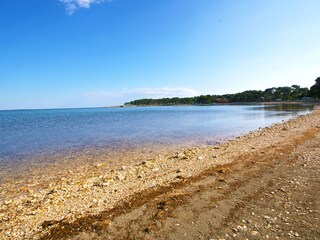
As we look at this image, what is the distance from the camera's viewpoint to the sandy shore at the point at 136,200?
17.3 ft

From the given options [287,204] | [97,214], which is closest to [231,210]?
[287,204]

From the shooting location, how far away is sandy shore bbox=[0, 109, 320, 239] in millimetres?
5285

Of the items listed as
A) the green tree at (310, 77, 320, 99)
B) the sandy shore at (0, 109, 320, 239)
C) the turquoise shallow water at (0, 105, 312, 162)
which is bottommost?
the turquoise shallow water at (0, 105, 312, 162)

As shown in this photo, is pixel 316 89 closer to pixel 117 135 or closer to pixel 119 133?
pixel 119 133

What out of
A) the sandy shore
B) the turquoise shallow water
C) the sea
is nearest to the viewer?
the sandy shore

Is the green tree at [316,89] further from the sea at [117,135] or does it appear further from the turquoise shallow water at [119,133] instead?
the sea at [117,135]

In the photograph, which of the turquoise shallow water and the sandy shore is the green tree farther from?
the sandy shore

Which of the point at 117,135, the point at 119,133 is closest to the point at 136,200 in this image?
the point at 117,135

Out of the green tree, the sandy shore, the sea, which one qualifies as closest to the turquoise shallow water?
the sea

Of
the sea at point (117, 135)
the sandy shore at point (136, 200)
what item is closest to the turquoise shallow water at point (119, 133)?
the sea at point (117, 135)

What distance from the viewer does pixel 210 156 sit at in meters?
13.0

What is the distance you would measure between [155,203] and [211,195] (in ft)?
6.26

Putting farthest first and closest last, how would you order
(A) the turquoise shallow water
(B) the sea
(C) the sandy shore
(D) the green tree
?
(D) the green tree
(A) the turquoise shallow water
(B) the sea
(C) the sandy shore

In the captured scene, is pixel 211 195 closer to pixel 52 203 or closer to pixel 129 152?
pixel 52 203
